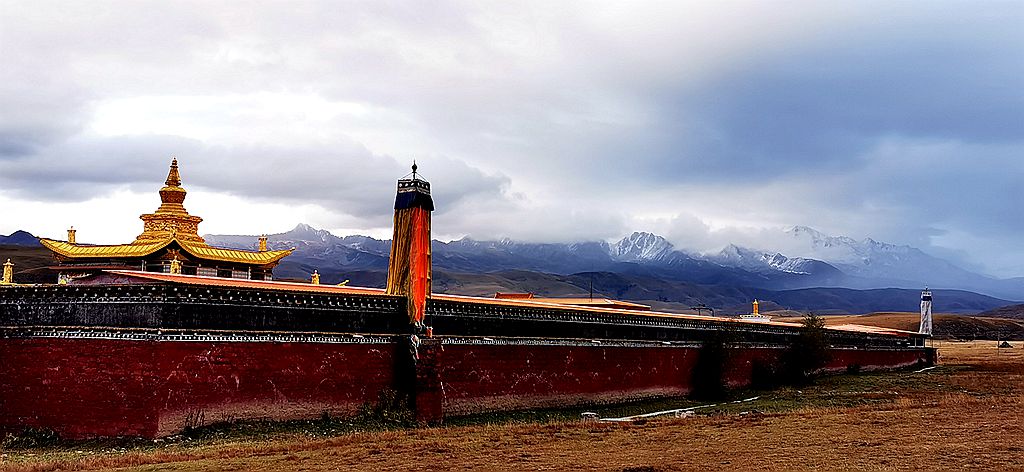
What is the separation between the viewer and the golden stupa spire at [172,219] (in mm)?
32719

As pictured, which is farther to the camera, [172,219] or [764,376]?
[764,376]

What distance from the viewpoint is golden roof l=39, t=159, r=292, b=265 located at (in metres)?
31.3

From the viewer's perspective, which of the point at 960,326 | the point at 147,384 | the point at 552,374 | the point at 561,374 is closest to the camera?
the point at 147,384

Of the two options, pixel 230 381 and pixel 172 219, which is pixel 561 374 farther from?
pixel 172 219

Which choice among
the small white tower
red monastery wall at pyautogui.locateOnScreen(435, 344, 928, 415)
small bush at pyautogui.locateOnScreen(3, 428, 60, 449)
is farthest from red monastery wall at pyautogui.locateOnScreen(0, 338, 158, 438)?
the small white tower

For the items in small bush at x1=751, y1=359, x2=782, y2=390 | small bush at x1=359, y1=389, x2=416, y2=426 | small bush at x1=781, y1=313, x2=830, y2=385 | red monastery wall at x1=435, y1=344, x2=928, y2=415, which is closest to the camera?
small bush at x1=359, y1=389, x2=416, y2=426

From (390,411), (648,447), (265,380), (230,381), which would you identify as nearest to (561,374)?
(390,411)

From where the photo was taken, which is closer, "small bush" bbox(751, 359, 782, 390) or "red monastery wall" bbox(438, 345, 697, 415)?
"red monastery wall" bbox(438, 345, 697, 415)

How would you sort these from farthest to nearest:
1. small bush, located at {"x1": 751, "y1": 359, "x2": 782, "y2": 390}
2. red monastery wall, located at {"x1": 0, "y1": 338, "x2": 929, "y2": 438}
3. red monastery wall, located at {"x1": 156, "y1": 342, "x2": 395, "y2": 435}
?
small bush, located at {"x1": 751, "y1": 359, "x2": 782, "y2": 390}
red monastery wall, located at {"x1": 156, "y1": 342, "x2": 395, "y2": 435}
red monastery wall, located at {"x1": 0, "y1": 338, "x2": 929, "y2": 438}

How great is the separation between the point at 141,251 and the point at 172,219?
95.3 inches

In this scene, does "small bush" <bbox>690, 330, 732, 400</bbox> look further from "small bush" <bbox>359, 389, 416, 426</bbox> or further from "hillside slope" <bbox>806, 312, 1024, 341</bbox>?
"hillside slope" <bbox>806, 312, 1024, 341</bbox>

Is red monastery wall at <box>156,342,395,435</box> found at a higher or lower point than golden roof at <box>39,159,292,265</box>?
lower

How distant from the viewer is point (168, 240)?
31.1m

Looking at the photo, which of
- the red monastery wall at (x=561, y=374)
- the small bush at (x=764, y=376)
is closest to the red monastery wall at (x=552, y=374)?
the red monastery wall at (x=561, y=374)
